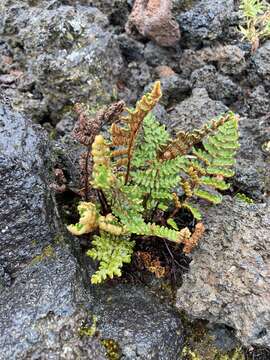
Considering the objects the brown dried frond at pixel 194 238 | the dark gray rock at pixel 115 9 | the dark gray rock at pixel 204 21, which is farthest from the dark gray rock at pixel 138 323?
the dark gray rock at pixel 115 9

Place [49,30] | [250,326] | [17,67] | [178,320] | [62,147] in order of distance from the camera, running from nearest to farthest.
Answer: [250,326] → [178,320] → [62,147] → [49,30] → [17,67]

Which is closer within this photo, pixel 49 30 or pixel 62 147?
pixel 62 147

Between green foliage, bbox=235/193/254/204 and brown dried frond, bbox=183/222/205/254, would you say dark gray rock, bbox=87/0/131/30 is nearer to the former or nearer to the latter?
green foliage, bbox=235/193/254/204

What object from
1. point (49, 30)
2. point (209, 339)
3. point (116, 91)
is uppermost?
point (49, 30)

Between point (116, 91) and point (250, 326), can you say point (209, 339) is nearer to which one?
point (250, 326)

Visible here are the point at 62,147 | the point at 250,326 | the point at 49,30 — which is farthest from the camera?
the point at 49,30

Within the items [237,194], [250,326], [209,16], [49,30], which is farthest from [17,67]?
[250,326]
